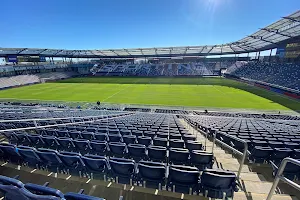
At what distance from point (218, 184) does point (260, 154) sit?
224 centimetres

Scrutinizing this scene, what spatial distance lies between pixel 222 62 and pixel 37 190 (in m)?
81.7

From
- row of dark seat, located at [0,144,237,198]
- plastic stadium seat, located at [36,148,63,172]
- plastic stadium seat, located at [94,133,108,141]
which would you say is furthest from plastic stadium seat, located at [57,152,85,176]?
plastic stadium seat, located at [94,133,108,141]

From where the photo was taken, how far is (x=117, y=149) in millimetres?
4688

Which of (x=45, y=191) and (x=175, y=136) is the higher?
(x=45, y=191)

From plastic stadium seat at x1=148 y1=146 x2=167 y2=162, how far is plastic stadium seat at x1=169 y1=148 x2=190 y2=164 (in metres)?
0.16

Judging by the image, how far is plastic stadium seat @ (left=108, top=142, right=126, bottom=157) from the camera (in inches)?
181

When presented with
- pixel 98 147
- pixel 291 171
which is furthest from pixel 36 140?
pixel 291 171

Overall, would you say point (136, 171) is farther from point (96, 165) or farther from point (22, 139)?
point (22, 139)

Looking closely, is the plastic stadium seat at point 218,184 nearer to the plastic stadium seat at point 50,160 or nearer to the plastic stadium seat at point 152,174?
the plastic stadium seat at point 152,174

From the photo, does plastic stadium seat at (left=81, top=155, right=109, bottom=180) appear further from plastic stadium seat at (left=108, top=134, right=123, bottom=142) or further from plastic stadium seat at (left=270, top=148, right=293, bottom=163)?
plastic stadium seat at (left=270, top=148, right=293, bottom=163)

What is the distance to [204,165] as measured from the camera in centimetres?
409

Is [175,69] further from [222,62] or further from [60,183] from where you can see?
[60,183]

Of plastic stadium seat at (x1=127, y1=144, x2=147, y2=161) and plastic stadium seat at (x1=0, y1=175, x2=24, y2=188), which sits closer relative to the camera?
plastic stadium seat at (x1=0, y1=175, x2=24, y2=188)

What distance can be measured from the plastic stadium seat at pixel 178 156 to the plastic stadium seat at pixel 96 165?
62.9 inches
